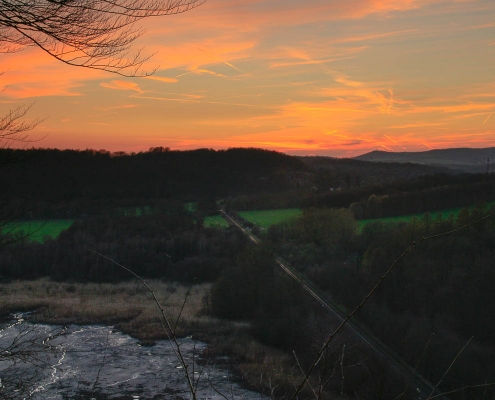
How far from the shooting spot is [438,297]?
19.2 metres

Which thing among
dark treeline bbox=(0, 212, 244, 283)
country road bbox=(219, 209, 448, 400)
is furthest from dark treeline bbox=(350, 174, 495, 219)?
country road bbox=(219, 209, 448, 400)

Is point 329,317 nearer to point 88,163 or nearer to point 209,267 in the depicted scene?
point 209,267

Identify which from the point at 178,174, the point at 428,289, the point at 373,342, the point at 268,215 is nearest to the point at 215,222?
the point at 268,215

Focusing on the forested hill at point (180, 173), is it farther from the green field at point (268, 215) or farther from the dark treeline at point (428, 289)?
the dark treeline at point (428, 289)

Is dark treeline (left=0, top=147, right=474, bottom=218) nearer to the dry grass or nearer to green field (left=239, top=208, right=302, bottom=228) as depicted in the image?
green field (left=239, top=208, right=302, bottom=228)

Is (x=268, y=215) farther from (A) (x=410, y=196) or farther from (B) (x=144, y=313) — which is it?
(B) (x=144, y=313)

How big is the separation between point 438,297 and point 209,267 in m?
15.2

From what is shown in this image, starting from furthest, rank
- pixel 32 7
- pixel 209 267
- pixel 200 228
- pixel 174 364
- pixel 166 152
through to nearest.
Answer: pixel 166 152 < pixel 200 228 < pixel 209 267 < pixel 174 364 < pixel 32 7

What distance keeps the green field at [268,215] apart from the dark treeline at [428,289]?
368 inches

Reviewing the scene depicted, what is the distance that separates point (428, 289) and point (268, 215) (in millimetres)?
24076

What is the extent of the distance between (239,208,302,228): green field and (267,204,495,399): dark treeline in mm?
9345

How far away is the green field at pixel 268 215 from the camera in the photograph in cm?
3919

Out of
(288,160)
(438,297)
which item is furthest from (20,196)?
(288,160)

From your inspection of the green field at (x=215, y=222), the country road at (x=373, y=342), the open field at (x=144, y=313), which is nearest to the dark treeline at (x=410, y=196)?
the green field at (x=215, y=222)
